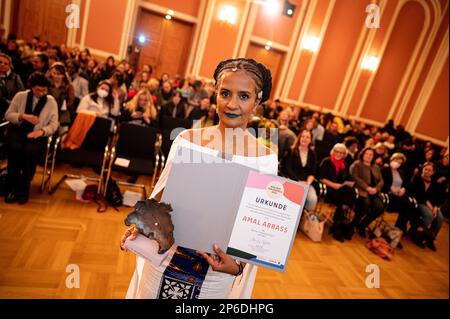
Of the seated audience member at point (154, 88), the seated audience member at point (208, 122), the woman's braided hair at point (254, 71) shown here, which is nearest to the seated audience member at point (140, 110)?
the seated audience member at point (154, 88)

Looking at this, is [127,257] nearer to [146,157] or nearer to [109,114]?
[146,157]

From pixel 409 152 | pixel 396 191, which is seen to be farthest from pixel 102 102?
pixel 409 152

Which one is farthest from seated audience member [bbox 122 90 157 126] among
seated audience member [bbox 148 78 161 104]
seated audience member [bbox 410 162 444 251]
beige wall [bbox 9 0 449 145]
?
seated audience member [bbox 410 162 444 251]

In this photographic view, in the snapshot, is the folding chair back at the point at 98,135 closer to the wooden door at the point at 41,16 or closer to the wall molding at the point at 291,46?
the wooden door at the point at 41,16

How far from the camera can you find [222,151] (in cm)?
125

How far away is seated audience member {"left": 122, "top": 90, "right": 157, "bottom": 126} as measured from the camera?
459 cm

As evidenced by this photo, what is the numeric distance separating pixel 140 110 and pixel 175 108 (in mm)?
735

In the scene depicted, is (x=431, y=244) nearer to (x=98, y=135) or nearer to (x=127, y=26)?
(x=98, y=135)

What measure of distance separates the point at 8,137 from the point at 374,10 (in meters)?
2.98

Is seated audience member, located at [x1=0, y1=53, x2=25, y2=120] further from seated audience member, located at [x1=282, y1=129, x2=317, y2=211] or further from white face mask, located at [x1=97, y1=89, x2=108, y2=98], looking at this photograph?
seated audience member, located at [x1=282, y1=129, x2=317, y2=211]

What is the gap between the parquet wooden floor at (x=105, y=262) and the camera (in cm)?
207

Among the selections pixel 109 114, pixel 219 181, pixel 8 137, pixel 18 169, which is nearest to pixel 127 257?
pixel 18 169

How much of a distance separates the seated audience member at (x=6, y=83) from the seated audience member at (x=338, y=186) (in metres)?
3.94

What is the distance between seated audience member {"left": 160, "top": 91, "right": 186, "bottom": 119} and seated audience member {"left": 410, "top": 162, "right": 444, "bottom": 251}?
4391mm
